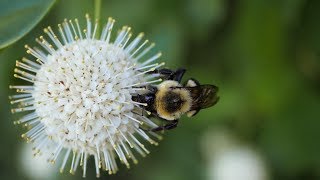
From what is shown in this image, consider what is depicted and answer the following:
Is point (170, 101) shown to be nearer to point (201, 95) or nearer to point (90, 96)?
point (201, 95)

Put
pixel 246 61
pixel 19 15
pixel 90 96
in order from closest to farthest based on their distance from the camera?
pixel 90 96 < pixel 19 15 < pixel 246 61

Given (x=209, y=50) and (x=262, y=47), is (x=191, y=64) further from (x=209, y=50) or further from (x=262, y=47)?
(x=262, y=47)

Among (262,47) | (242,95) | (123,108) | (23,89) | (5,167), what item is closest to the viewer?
(123,108)

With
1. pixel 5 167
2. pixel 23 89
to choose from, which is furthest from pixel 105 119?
pixel 5 167

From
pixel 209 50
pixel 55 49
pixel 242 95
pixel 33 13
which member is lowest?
pixel 242 95

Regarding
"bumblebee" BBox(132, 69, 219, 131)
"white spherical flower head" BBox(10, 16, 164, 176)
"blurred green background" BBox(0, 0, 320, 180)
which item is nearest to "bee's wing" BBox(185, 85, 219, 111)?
"bumblebee" BBox(132, 69, 219, 131)

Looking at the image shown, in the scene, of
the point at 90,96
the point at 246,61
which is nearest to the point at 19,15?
the point at 90,96

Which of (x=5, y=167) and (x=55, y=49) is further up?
(x=55, y=49)
